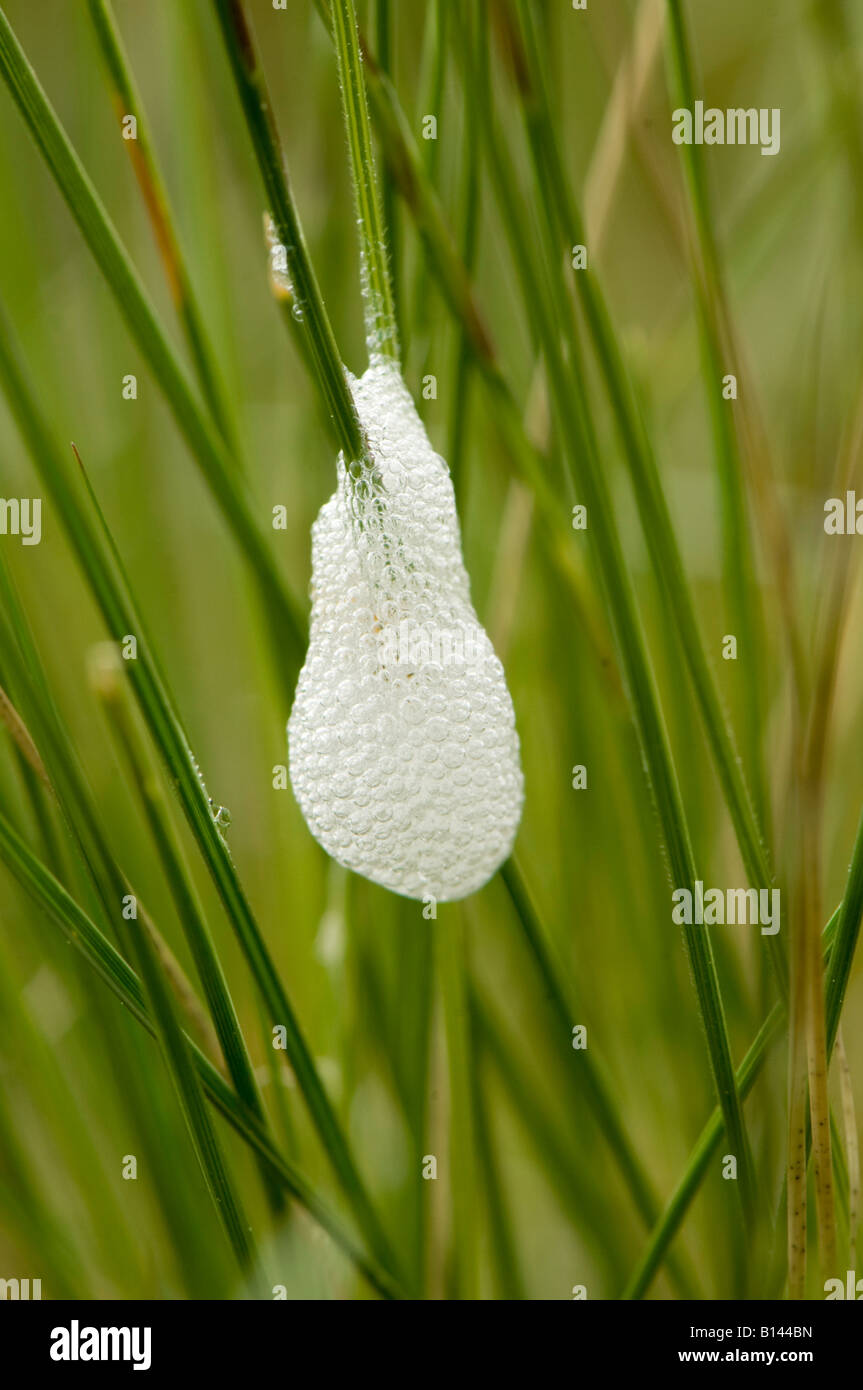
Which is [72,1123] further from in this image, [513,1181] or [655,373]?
[655,373]

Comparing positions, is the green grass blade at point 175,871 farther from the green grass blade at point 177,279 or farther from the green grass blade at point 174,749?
the green grass blade at point 177,279

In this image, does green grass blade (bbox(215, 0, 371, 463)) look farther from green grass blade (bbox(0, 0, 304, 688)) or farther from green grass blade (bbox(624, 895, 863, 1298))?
green grass blade (bbox(624, 895, 863, 1298))

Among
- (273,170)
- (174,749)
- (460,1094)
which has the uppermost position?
A: (273,170)

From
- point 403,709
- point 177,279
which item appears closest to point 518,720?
point 403,709

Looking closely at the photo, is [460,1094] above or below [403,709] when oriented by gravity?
below

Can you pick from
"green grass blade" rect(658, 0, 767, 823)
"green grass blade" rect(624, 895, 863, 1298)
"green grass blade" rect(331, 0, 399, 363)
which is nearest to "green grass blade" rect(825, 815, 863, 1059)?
"green grass blade" rect(624, 895, 863, 1298)

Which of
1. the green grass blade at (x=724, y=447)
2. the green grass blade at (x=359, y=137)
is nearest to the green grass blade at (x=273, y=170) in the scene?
the green grass blade at (x=359, y=137)

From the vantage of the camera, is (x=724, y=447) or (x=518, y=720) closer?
(x=724, y=447)

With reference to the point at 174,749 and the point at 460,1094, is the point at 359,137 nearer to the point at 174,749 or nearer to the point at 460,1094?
the point at 174,749
